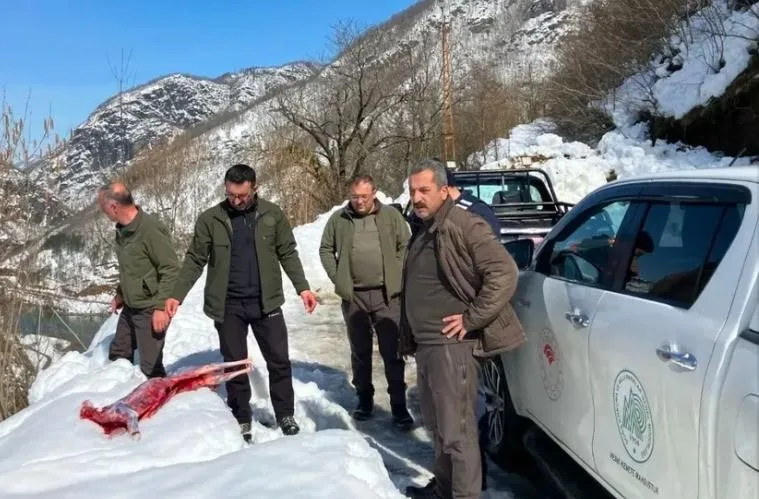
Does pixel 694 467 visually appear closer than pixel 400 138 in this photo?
Yes

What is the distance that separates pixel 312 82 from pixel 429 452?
24487 mm

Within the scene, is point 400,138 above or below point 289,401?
above

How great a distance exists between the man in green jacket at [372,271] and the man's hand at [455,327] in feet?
5.95

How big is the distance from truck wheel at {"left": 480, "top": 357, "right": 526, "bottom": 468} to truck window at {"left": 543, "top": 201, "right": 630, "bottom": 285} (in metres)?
0.78

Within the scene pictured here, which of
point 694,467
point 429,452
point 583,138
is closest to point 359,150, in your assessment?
point 583,138

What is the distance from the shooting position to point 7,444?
10.1ft

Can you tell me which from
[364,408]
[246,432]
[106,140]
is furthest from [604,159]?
[246,432]

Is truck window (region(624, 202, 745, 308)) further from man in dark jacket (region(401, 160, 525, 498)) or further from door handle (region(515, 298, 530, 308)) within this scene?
door handle (region(515, 298, 530, 308))

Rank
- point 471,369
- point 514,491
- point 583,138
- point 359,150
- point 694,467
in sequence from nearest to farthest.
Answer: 1. point 694,467
2. point 471,369
3. point 514,491
4. point 583,138
5. point 359,150

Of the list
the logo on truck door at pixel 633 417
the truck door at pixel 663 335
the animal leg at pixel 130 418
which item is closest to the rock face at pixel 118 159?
the animal leg at pixel 130 418

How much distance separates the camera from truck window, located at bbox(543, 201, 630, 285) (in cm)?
305

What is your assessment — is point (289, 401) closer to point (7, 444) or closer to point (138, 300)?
point (138, 300)

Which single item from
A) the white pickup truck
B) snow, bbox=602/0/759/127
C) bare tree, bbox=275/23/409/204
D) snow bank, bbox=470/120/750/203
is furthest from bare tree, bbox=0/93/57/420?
bare tree, bbox=275/23/409/204

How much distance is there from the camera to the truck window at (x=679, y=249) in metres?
2.21
